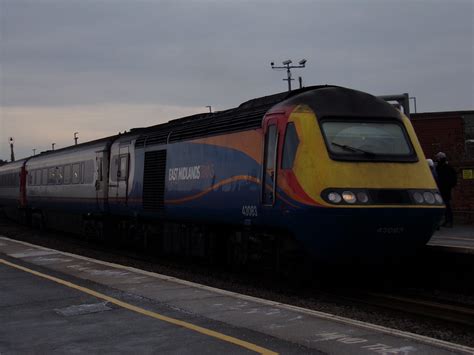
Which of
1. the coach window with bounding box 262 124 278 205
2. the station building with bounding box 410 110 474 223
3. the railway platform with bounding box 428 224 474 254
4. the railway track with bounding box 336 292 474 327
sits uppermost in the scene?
the station building with bounding box 410 110 474 223

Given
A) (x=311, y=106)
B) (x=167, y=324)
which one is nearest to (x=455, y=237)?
(x=311, y=106)

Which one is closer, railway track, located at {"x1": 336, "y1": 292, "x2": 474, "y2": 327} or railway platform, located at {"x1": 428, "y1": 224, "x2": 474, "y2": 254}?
railway track, located at {"x1": 336, "y1": 292, "x2": 474, "y2": 327}

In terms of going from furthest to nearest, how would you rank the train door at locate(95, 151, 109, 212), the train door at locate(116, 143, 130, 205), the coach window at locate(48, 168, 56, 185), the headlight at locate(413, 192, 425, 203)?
the coach window at locate(48, 168, 56, 185) < the train door at locate(95, 151, 109, 212) < the train door at locate(116, 143, 130, 205) < the headlight at locate(413, 192, 425, 203)

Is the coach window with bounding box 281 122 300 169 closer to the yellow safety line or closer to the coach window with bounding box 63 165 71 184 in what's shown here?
the yellow safety line

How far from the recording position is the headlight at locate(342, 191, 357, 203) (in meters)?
8.77

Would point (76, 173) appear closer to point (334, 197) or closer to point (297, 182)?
point (297, 182)

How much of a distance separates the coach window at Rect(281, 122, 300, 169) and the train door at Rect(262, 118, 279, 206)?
0.22 m

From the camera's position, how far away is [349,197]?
8781 mm

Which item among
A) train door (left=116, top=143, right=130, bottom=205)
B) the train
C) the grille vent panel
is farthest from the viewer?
train door (left=116, top=143, right=130, bottom=205)

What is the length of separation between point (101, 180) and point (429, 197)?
11441 mm

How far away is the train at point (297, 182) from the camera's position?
8.88 metres

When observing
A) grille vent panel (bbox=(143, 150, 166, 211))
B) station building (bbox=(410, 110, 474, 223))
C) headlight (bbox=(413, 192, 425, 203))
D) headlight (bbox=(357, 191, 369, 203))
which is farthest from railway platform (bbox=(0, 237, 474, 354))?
station building (bbox=(410, 110, 474, 223))

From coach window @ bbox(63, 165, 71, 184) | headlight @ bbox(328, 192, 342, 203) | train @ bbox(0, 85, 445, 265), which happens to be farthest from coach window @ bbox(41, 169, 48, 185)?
headlight @ bbox(328, 192, 342, 203)

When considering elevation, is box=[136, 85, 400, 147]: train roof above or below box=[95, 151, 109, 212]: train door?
above
